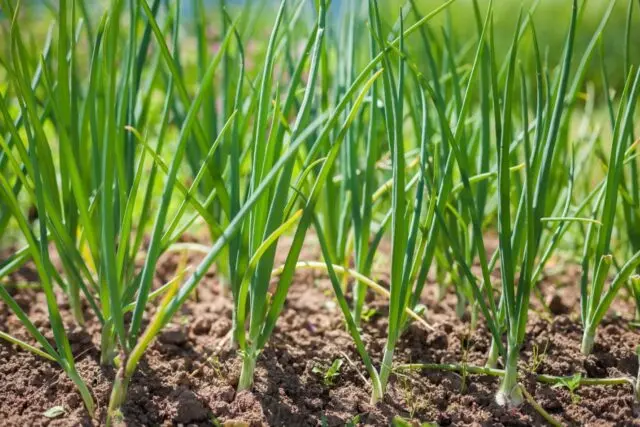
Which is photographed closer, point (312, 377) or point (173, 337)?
point (312, 377)

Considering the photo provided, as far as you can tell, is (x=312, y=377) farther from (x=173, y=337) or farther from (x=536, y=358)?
(x=536, y=358)

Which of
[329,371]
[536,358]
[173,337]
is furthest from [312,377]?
[536,358]

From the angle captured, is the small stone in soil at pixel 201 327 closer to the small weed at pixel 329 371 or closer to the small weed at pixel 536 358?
the small weed at pixel 329 371

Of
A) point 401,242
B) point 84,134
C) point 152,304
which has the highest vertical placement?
point 84,134

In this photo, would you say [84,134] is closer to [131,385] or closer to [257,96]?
[257,96]

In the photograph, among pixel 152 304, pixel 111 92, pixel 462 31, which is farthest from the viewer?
pixel 462 31

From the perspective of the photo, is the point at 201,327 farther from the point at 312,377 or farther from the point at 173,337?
the point at 312,377

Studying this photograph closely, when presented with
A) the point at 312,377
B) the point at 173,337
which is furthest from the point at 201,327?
the point at 312,377

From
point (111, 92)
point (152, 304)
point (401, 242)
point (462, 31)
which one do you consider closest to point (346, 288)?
point (152, 304)

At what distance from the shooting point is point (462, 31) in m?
5.35

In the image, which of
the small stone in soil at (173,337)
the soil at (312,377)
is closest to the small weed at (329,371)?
the soil at (312,377)

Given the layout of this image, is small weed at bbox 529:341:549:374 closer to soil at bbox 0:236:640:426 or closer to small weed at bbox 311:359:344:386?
soil at bbox 0:236:640:426

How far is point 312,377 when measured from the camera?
4.59 feet

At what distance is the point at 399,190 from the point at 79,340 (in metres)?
0.77
